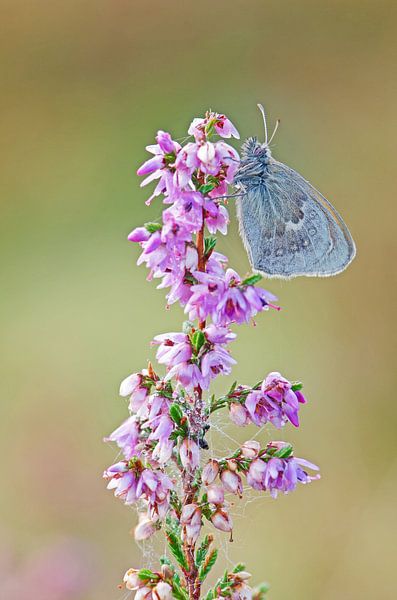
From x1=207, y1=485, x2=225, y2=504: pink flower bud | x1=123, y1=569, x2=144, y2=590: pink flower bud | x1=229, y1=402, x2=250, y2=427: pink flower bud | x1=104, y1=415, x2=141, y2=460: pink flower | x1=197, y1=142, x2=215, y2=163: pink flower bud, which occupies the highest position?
x1=197, y1=142, x2=215, y2=163: pink flower bud

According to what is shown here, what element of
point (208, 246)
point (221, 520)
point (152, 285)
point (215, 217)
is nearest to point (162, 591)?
point (221, 520)

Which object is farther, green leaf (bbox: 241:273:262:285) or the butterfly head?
the butterfly head

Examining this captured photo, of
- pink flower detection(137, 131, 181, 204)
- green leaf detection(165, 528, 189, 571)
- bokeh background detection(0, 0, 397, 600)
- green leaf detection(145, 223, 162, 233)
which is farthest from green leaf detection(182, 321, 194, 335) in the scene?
bokeh background detection(0, 0, 397, 600)

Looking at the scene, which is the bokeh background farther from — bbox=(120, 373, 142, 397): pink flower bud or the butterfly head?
the butterfly head

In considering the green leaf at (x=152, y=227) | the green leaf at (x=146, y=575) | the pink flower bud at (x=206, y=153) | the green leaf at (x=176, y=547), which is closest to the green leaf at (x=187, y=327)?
the green leaf at (x=152, y=227)

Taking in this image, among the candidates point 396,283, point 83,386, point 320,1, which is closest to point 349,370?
point 396,283

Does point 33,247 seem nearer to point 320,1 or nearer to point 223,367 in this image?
point 320,1

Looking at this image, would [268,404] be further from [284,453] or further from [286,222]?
[286,222]
